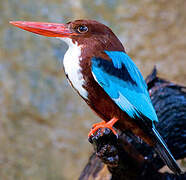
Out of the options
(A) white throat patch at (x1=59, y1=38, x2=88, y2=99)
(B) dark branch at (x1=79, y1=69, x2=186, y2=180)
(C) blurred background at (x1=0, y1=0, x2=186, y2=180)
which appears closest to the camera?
(A) white throat patch at (x1=59, y1=38, x2=88, y2=99)

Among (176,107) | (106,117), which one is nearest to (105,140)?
(106,117)

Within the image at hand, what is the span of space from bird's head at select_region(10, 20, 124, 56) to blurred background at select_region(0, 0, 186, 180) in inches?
68.1

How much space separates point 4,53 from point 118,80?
2.05 metres

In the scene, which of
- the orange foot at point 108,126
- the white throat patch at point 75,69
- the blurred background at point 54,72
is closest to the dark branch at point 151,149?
the orange foot at point 108,126

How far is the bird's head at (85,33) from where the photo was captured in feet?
4.64

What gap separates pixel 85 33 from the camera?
4.68 ft

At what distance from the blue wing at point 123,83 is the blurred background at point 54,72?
5.66ft

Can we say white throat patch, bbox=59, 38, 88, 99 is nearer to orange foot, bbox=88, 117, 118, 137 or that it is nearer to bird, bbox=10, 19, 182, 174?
bird, bbox=10, 19, 182, 174

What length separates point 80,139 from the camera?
316 cm

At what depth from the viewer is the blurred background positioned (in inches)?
124

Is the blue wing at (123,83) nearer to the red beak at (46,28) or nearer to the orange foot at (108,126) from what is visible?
the orange foot at (108,126)

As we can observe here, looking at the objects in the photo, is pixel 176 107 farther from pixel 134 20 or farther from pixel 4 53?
pixel 4 53

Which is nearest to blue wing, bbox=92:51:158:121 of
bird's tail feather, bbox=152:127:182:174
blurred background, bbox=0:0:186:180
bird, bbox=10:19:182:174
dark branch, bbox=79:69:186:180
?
bird, bbox=10:19:182:174

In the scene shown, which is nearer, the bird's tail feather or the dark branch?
the bird's tail feather
